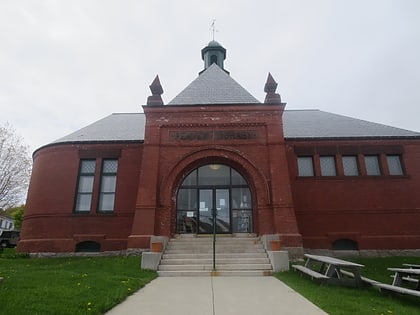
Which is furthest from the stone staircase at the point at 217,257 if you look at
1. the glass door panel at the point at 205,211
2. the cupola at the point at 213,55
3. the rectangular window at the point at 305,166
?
the cupola at the point at 213,55

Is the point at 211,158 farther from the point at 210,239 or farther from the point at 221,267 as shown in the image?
the point at 221,267

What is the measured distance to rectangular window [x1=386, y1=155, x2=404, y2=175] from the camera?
16.5 metres

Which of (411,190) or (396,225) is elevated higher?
(411,190)

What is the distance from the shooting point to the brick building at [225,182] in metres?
14.1

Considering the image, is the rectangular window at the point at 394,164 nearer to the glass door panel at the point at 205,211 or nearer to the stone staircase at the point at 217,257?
the stone staircase at the point at 217,257

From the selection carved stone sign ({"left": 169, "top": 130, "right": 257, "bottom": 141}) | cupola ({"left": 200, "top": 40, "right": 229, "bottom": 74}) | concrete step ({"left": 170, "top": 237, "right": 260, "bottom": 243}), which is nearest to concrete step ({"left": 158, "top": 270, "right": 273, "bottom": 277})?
concrete step ({"left": 170, "top": 237, "right": 260, "bottom": 243})

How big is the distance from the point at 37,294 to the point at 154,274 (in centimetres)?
427

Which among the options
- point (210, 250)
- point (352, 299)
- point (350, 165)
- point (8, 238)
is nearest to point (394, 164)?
point (350, 165)

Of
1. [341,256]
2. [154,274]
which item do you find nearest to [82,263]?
[154,274]

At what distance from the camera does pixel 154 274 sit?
9.81 metres

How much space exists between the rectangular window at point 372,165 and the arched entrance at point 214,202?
23.9ft

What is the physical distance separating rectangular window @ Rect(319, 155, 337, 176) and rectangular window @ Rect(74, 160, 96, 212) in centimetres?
1317

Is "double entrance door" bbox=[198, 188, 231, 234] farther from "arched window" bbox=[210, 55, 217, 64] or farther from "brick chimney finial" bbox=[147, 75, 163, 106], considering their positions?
"arched window" bbox=[210, 55, 217, 64]

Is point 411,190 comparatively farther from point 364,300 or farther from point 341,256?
point 364,300
